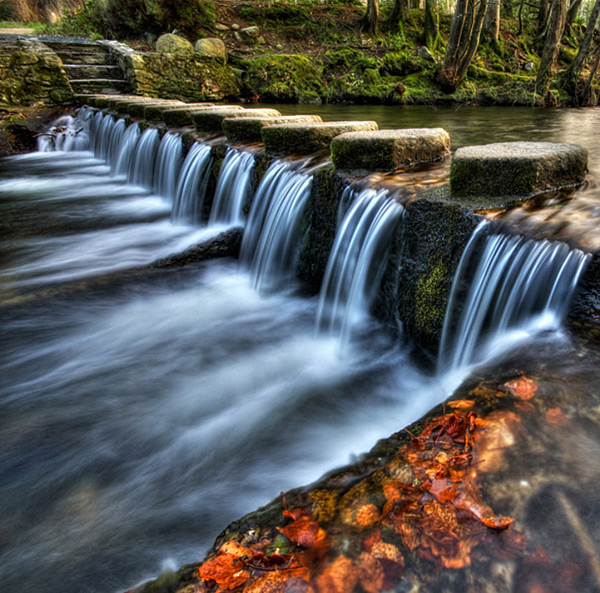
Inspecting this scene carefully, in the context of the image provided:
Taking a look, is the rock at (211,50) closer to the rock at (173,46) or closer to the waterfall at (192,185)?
the rock at (173,46)

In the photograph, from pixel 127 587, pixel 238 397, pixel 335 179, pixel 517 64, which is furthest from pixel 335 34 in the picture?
pixel 127 587

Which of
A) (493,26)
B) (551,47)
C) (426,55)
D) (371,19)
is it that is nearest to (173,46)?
(426,55)

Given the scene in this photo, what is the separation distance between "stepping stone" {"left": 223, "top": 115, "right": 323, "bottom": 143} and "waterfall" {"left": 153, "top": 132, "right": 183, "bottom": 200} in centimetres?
151

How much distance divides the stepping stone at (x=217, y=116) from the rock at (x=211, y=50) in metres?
9.38

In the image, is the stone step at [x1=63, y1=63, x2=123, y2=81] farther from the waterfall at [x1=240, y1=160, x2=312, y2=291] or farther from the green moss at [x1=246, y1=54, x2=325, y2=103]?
the waterfall at [x1=240, y1=160, x2=312, y2=291]

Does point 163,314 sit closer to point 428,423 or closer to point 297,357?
point 297,357

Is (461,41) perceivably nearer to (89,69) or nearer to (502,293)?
(89,69)

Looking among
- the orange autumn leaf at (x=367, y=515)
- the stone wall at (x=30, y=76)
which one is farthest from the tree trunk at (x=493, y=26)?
the orange autumn leaf at (x=367, y=515)

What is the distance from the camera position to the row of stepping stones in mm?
2590

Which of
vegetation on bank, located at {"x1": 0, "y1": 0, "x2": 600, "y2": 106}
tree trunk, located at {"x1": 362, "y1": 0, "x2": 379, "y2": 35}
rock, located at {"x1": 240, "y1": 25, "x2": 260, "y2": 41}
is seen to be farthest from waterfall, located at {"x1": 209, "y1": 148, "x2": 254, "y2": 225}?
tree trunk, located at {"x1": 362, "y1": 0, "x2": 379, "y2": 35}

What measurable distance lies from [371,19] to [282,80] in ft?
24.2

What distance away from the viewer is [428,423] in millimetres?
1641

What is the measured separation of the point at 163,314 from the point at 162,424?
59.8 inches

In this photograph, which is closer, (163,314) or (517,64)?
(163,314)
